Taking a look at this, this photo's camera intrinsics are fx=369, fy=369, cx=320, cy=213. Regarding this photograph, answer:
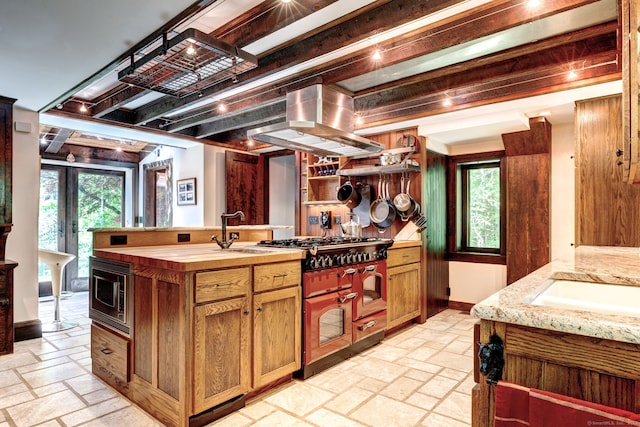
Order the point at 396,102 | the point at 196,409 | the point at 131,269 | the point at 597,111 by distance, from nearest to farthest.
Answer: the point at 196,409, the point at 131,269, the point at 597,111, the point at 396,102

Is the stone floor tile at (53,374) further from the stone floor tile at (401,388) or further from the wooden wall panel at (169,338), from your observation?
the stone floor tile at (401,388)

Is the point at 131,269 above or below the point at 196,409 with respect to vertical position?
above

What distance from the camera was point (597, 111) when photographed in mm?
3219

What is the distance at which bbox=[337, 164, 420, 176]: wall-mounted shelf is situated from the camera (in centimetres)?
430

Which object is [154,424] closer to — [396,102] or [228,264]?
[228,264]

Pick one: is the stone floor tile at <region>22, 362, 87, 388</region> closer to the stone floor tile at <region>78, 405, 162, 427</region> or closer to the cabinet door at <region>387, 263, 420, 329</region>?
the stone floor tile at <region>78, 405, 162, 427</region>

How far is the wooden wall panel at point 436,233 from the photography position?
4492 millimetres

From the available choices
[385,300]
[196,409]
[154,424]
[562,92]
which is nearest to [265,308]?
[196,409]

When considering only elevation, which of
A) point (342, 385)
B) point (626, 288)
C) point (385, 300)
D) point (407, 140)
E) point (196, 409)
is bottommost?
point (342, 385)

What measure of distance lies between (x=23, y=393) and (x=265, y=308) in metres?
1.78

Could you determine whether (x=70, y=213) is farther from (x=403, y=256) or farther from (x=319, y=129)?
(x=403, y=256)

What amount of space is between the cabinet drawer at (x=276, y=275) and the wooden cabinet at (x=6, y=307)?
2.53 m

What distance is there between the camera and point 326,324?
9.59 ft

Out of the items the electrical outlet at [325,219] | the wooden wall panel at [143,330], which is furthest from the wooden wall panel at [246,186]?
the wooden wall panel at [143,330]
